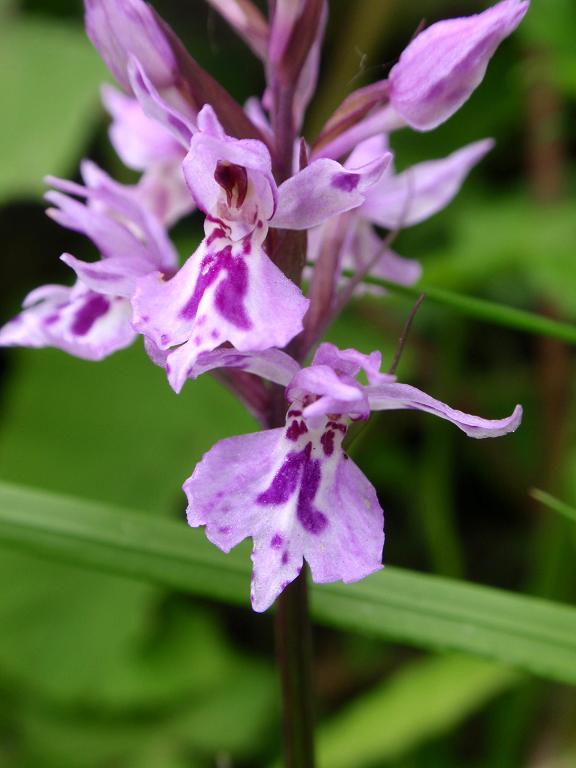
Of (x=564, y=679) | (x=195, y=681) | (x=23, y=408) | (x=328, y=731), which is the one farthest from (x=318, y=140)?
(x=23, y=408)

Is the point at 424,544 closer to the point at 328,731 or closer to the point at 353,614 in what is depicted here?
the point at 328,731

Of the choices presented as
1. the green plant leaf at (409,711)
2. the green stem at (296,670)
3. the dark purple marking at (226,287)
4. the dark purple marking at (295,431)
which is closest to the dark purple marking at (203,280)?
the dark purple marking at (226,287)

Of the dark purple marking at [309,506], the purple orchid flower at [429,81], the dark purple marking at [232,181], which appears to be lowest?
the dark purple marking at [309,506]

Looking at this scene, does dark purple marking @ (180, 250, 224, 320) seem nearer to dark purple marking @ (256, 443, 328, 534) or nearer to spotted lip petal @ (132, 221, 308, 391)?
spotted lip petal @ (132, 221, 308, 391)

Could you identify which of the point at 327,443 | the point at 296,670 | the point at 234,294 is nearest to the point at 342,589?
the point at 296,670

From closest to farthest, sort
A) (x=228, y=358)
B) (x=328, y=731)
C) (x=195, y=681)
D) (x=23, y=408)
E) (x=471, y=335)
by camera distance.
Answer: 1. (x=228, y=358)
2. (x=328, y=731)
3. (x=195, y=681)
4. (x=23, y=408)
5. (x=471, y=335)

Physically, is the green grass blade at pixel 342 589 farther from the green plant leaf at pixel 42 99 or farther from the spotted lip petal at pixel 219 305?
the green plant leaf at pixel 42 99
